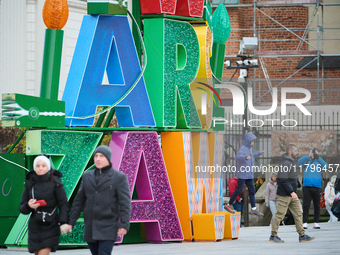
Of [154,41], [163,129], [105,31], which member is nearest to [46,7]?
[105,31]

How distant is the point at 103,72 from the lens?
10891 millimetres

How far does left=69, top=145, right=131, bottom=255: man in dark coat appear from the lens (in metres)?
6.89

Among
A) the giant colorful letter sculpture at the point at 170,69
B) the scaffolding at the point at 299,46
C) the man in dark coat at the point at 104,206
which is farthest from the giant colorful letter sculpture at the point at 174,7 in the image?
the scaffolding at the point at 299,46

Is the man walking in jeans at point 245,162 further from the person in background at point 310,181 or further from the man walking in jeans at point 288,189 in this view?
the man walking in jeans at point 288,189

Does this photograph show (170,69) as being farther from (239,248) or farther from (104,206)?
(104,206)

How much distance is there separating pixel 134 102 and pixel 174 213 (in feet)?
6.76

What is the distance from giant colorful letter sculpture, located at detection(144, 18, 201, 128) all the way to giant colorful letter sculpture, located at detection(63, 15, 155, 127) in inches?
11.8

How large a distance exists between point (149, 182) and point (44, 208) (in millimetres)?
4059

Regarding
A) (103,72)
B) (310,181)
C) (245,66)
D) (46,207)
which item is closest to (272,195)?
(310,181)

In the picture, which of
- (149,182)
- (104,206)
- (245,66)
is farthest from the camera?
(245,66)

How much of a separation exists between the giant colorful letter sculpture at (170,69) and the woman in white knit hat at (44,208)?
4289mm

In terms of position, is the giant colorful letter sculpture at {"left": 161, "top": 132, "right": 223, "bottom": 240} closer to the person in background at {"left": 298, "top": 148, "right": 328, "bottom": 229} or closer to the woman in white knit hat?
the person in background at {"left": 298, "top": 148, "right": 328, "bottom": 229}

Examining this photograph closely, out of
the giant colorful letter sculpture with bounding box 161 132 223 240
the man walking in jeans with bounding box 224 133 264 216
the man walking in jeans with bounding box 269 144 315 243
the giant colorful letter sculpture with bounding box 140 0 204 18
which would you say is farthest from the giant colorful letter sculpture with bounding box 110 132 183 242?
the man walking in jeans with bounding box 224 133 264 216

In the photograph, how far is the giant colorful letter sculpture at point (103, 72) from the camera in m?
10.7
